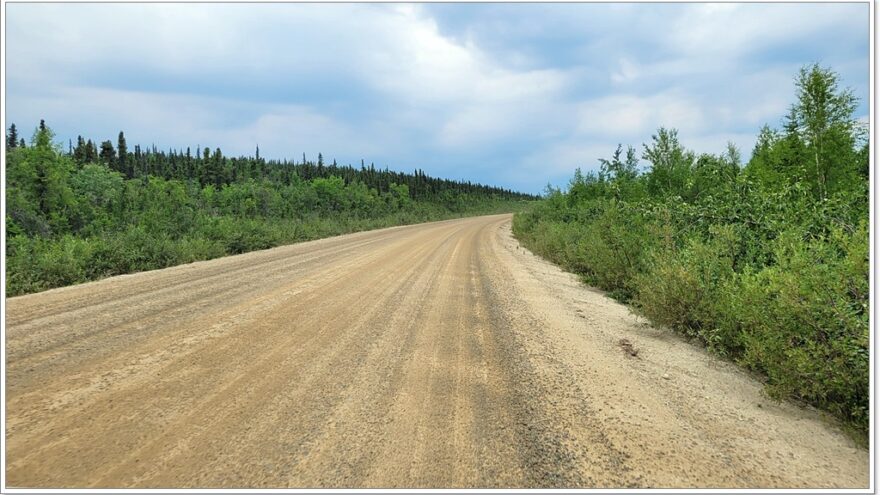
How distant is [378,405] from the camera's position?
10.4 feet

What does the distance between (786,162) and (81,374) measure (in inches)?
941

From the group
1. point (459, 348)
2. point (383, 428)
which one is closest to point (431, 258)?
point (459, 348)

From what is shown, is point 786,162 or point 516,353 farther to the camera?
point 786,162

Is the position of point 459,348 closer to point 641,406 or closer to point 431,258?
point 641,406

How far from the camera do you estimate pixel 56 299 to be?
640 cm

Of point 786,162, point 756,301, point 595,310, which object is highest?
point 786,162

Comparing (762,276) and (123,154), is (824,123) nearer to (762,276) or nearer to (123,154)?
(762,276)

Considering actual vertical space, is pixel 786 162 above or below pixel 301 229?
above

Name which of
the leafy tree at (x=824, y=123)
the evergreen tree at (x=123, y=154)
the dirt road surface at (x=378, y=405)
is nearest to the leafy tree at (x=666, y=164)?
the leafy tree at (x=824, y=123)

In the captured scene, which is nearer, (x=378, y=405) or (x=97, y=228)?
(x=378, y=405)

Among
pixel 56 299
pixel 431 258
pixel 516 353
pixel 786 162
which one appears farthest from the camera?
pixel 786 162

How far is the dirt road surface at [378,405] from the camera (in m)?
2.40

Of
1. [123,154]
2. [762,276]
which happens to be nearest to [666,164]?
[762,276]

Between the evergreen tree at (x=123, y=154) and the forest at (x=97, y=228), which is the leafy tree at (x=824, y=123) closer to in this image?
the forest at (x=97, y=228)
